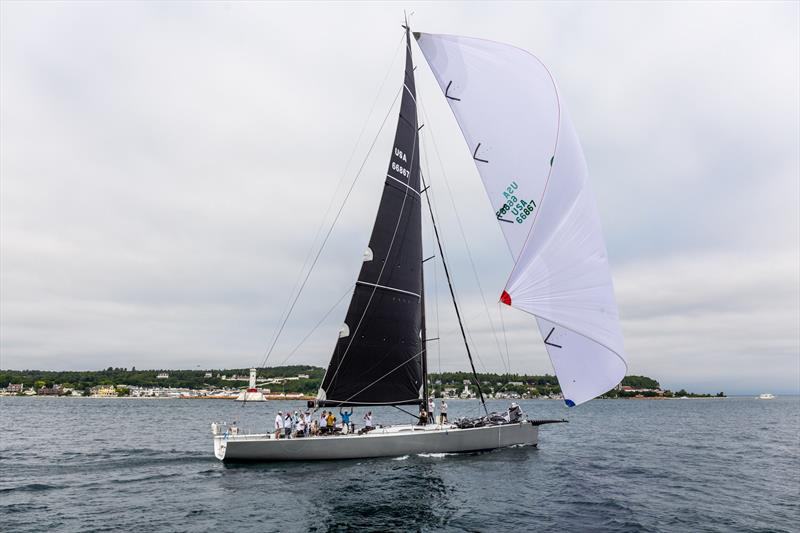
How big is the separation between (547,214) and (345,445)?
38.7 ft

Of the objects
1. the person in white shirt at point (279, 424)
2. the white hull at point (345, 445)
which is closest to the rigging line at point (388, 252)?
the person in white shirt at point (279, 424)

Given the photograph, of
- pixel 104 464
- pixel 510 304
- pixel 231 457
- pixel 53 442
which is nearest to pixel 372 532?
pixel 510 304

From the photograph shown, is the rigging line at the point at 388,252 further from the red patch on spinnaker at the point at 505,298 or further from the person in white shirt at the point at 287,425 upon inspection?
the red patch on spinnaker at the point at 505,298

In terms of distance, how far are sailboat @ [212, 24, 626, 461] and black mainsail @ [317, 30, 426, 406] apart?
5 centimetres

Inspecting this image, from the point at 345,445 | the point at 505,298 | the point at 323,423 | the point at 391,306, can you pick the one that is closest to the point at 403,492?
the point at 345,445

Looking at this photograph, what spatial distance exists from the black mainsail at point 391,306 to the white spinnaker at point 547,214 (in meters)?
4.52

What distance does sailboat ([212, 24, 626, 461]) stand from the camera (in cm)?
1420

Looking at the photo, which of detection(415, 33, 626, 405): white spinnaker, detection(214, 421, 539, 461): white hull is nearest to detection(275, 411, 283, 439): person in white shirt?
detection(214, 421, 539, 461): white hull

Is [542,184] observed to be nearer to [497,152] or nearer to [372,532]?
[497,152]

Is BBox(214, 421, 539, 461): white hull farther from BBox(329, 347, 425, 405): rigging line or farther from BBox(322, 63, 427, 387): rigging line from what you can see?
BBox(322, 63, 427, 387): rigging line

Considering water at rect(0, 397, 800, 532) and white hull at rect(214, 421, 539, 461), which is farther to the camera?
white hull at rect(214, 421, 539, 461)

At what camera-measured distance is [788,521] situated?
46.1 feet

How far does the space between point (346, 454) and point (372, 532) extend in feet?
27.0

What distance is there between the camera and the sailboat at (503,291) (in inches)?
559
